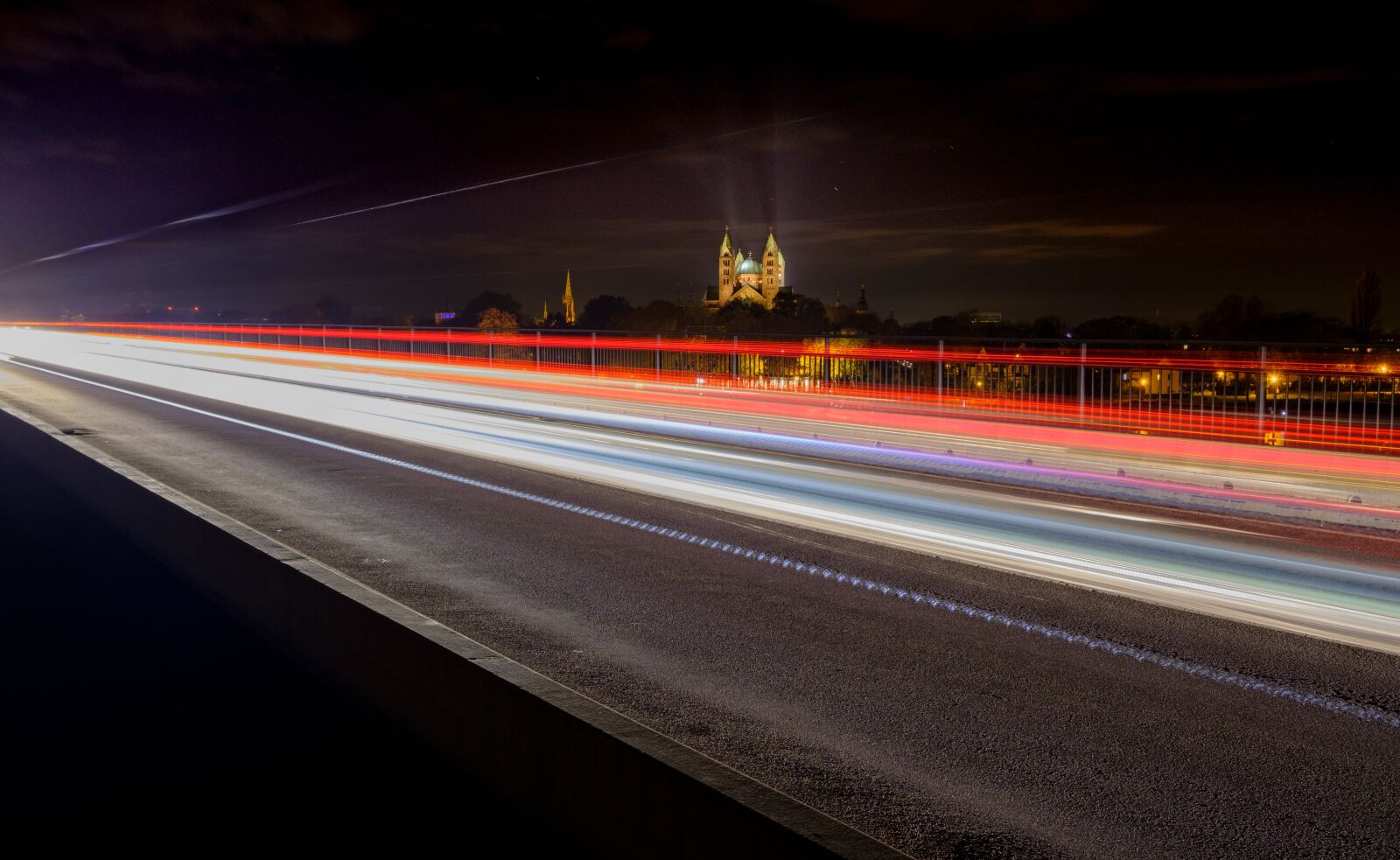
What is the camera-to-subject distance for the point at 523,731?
13.5 feet

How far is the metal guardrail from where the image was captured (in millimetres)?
16281

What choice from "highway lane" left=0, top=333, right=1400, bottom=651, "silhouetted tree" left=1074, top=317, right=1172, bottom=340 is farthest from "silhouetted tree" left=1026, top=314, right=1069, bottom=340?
"highway lane" left=0, top=333, right=1400, bottom=651

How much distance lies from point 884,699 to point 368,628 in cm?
265

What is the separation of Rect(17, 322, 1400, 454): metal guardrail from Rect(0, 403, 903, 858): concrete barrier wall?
13857 mm

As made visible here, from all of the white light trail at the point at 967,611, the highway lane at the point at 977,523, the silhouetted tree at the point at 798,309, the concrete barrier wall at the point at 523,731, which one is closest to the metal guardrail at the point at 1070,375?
the highway lane at the point at 977,523

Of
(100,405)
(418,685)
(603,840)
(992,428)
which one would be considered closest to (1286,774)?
(603,840)

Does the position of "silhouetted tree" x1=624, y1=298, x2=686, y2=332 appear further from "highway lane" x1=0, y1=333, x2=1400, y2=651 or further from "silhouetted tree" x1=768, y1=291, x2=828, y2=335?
"highway lane" x1=0, y1=333, x2=1400, y2=651

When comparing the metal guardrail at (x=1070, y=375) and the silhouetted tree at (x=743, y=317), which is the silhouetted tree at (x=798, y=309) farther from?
the metal guardrail at (x=1070, y=375)

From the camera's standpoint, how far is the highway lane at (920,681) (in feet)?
14.8

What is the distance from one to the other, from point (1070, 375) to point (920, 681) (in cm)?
1473

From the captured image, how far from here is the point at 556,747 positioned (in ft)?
12.9

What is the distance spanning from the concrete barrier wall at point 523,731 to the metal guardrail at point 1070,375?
13.9 metres

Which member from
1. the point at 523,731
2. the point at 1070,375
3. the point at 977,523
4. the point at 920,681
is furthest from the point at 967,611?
the point at 1070,375

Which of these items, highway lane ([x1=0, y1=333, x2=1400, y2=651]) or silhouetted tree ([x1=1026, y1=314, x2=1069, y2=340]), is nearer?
highway lane ([x1=0, y1=333, x2=1400, y2=651])
